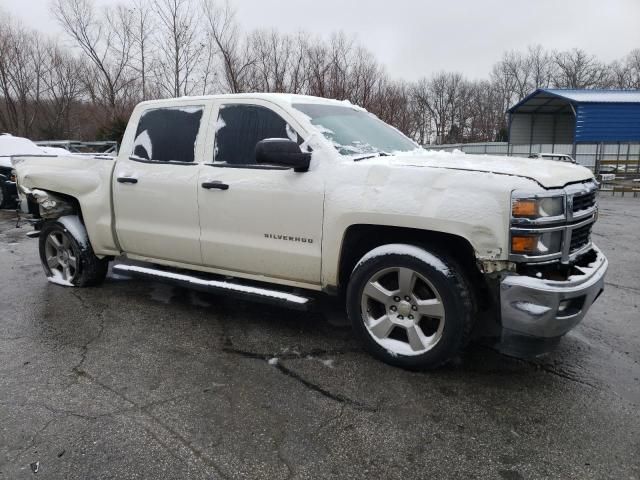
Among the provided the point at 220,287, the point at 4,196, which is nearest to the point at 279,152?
the point at 220,287

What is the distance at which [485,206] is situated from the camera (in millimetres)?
2967

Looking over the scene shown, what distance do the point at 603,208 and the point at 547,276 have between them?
12.2 metres

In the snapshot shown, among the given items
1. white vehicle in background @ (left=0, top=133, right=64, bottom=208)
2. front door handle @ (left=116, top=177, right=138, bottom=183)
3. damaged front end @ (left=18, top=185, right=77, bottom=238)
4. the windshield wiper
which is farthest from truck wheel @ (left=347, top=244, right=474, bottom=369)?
white vehicle in background @ (left=0, top=133, right=64, bottom=208)

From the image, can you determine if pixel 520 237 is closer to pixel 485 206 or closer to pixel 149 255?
pixel 485 206

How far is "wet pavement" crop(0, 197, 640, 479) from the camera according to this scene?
97.3 inches

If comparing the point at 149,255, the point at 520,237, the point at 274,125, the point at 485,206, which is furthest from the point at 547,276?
the point at 149,255

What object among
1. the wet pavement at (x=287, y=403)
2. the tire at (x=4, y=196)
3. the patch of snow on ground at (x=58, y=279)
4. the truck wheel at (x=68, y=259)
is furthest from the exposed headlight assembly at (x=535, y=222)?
the tire at (x=4, y=196)

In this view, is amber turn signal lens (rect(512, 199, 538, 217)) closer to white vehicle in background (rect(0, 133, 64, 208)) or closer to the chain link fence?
white vehicle in background (rect(0, 133, 64, 208))

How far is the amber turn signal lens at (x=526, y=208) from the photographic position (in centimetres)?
287

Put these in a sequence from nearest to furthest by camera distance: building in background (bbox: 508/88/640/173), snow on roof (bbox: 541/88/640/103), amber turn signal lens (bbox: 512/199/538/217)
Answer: amber turn signal lens (bbox: 512/199/538/217) → building in background (bbox: 508/88/640/173) → snow on roof (bbox: 541/88/640/103)

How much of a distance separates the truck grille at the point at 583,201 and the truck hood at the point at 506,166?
11 centimetres

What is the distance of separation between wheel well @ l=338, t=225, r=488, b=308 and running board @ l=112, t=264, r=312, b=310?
0.37 m

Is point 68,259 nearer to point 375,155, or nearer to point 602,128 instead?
point 375,155

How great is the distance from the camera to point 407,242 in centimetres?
344
